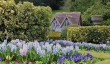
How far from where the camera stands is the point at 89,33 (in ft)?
87.8

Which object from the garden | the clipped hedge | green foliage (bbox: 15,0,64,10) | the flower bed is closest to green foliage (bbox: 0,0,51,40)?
the garden

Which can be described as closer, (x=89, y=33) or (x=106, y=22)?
(x=89, y=33)

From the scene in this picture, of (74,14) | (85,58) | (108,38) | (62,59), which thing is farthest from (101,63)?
(74,14)

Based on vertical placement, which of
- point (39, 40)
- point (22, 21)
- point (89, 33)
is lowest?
point (89, 33)

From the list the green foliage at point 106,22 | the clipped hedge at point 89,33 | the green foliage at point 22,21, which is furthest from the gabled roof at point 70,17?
the green foliage at point 22,21

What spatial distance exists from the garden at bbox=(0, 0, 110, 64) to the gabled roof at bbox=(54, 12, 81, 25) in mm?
11554

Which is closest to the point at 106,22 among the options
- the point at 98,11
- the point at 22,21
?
the point at 98,11

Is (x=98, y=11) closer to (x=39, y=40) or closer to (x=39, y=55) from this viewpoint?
(x=39, y=40)

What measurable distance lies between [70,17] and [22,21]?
31.2m

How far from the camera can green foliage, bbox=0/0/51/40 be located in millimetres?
17766

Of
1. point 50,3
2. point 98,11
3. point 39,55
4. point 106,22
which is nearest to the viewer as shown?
point 39,55

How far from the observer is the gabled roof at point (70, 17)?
4575cm

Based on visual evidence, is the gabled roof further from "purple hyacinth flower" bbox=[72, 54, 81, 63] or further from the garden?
"purple hyacinth flower" bbox=[72, 54, 81, 63]

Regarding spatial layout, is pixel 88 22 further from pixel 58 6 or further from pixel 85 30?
pixel 58 6
